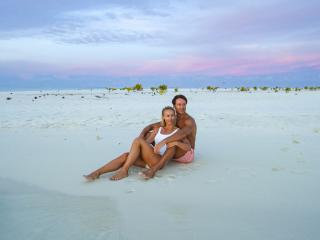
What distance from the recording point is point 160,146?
4.60 m

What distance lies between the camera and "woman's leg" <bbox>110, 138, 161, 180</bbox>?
14.7ft

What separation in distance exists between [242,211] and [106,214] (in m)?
1.35

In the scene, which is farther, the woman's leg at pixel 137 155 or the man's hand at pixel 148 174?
the woman's leg at pixel 137 155

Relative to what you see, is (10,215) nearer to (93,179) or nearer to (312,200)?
(93,179)

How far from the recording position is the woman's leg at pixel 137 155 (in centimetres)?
448

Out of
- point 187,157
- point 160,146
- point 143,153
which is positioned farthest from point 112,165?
point 187,157

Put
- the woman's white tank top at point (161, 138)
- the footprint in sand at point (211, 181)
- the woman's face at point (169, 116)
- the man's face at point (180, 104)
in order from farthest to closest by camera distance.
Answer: the man's face at point (180, 104), the woman's white tank top at point (161, 138), the woman's face at point (169, 116), the footprint in sand at point (211, 181)

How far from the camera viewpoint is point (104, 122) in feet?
34.9

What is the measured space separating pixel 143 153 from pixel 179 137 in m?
0.55

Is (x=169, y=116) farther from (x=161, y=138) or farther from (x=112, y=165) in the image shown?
(x=112, y=165)

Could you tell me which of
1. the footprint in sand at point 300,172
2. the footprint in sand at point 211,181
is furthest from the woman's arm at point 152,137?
the footprint in sand at point 300,172

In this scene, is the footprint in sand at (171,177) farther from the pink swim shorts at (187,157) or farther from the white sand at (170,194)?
the pink swim shorts at (187,157)

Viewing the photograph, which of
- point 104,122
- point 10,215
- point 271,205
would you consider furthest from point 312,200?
point 104,122

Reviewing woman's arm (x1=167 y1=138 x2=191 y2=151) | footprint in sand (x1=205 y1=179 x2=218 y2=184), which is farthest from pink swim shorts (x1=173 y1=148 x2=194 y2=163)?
footprint in sand (x1=205 y1=179 x2=218 y2=184)
